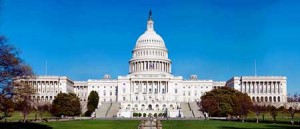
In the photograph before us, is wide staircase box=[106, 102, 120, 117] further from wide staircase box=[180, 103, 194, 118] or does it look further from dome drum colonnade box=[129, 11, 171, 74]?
dome drum colonnade box=[129, 11, 171, 74]

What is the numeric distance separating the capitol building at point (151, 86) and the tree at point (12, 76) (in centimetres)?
8069

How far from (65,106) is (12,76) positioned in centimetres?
6550

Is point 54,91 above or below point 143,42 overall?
below

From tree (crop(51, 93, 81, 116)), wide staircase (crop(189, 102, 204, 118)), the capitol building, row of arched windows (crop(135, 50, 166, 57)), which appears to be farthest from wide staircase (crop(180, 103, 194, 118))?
row of arched windows (crop(135, 50, 166, 57))

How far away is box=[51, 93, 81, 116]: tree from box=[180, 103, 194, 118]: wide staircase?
79.2 ft

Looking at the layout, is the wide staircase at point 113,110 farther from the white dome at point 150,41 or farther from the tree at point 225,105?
the white dome at point 150,41

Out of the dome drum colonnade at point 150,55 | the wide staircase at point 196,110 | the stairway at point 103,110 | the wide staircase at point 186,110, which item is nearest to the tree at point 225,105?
the wide staircase at point 196,110

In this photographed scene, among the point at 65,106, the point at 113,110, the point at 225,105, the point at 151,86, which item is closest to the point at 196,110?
the point at 225,105

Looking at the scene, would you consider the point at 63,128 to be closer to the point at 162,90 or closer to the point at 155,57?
the point at 162,90

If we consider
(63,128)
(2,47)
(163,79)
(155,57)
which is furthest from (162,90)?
(2,47)

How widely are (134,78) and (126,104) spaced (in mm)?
18223

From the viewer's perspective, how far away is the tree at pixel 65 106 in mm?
102331

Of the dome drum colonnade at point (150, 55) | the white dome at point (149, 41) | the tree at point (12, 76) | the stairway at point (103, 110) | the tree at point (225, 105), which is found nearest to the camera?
the tree at point (12, 76)

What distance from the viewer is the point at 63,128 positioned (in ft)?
163
